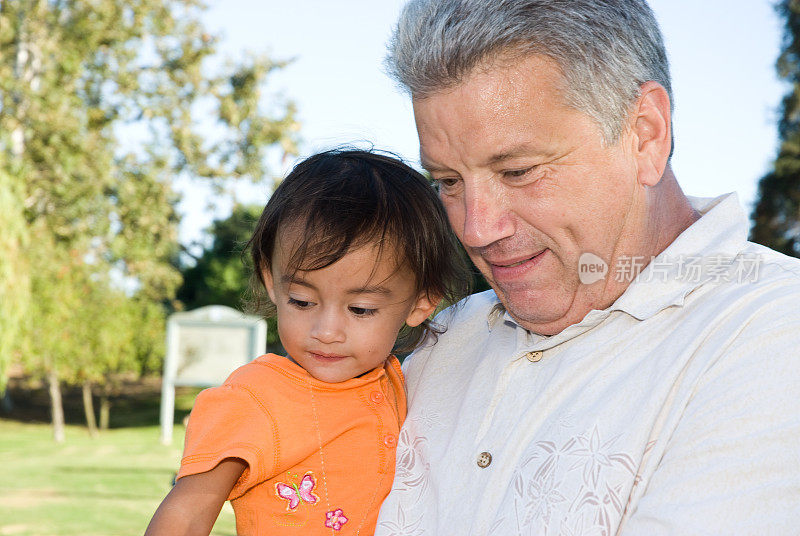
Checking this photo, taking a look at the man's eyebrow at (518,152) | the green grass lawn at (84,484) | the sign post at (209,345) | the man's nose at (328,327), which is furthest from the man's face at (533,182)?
the sign post at (209,345)

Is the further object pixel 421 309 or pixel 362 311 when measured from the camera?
pixel 421 309

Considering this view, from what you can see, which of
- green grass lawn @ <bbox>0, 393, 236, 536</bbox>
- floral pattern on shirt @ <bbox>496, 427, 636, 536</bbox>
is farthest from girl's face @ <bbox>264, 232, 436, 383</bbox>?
green grass lawn @ <bbox>0, 393, 236, 536</bbox>

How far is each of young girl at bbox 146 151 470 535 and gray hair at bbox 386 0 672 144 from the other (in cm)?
43

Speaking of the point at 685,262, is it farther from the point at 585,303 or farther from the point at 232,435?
the point at 232,435

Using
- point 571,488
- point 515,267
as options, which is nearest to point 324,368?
point 515,267

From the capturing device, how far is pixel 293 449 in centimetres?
→ 197

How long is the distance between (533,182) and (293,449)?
810 mm

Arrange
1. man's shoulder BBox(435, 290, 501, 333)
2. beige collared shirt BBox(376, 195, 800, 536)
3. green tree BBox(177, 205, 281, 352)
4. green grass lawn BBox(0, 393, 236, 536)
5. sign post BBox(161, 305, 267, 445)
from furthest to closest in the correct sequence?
green tree BBox(177, 205, 281, 352) → sign post BBox(161, 305, 267, 445) → green grass lawn BBox(0, 393, 236, 536) → man's shoulder BBox(435, 290, 501, 333) → beige collared shirt BBox(376, 195, 800, 536)

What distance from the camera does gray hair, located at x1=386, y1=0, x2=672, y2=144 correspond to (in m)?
1.72

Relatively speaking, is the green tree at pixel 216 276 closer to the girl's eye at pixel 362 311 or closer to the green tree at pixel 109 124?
the green tree at pixel 109 124

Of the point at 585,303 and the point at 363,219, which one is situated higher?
the point at 363,219

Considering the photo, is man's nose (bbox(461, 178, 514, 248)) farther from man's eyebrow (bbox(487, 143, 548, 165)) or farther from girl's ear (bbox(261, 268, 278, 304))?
girl's ear (bbox(261, 268, 278, 304))

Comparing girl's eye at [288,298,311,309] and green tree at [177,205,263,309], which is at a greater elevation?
girl's eye at [288,298,311,309]

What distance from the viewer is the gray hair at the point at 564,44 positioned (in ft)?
5.64
